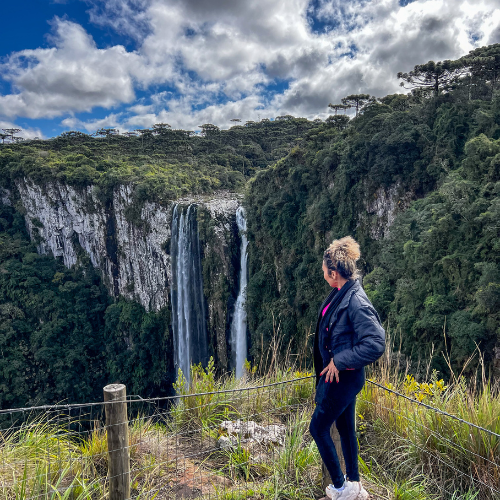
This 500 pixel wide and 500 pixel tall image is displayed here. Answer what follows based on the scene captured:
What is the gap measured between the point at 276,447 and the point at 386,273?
1059 cm

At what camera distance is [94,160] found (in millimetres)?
28688

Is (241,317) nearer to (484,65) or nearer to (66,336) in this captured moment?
(66,336)

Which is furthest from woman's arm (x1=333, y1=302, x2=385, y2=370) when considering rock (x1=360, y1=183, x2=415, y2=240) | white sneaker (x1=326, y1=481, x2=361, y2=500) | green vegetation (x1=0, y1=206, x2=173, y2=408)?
green vegetation (x1=0, y1=206, x2=173, y2=408)

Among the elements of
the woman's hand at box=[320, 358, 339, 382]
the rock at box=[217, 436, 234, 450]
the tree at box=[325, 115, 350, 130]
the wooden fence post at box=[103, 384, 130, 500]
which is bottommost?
the rock at box=[217, 436, 234, 450]

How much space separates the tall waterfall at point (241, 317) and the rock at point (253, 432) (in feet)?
51.0

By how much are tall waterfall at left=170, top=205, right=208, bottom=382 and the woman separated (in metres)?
18.6

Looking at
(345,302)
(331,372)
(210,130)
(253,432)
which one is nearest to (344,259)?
(345,302)

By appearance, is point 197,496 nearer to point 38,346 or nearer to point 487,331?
point 487,331

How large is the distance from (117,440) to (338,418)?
129cm

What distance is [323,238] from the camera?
16.6 metres

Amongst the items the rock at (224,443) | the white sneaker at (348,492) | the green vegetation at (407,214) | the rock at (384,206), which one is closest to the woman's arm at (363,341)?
the white sneaker at (348,492)

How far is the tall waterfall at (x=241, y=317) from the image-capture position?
Result: 19062mm

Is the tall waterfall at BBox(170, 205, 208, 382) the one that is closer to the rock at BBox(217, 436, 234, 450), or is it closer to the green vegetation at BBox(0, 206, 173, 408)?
the green vegetation at BBox(0, 206, 173, 408)

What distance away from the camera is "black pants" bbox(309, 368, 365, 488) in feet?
6.26
